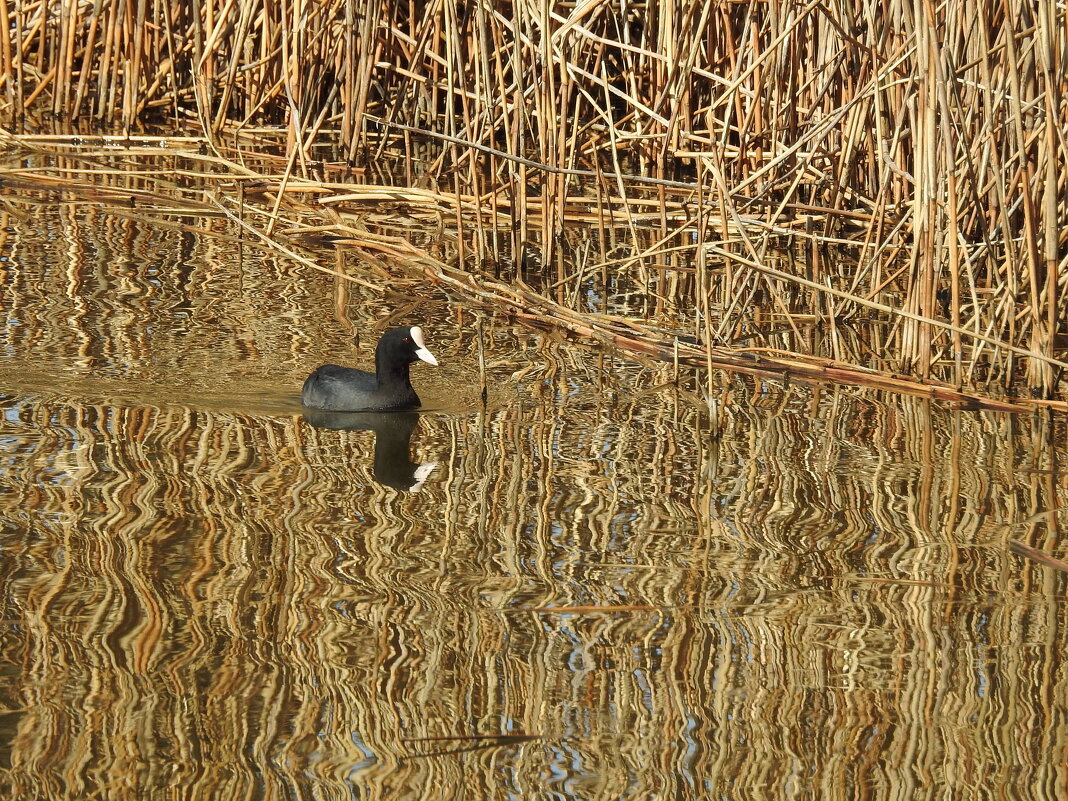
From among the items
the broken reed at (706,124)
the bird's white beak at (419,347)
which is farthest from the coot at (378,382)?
the broken reed at (706,124)

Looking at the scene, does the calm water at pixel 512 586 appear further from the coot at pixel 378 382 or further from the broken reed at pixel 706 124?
the broken reed at pixel 706 124

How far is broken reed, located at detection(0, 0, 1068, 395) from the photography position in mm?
4910

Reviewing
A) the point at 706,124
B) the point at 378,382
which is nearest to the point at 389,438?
the point at 378,382

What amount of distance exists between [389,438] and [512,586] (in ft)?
4.68

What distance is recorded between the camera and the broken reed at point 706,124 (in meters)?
4.91

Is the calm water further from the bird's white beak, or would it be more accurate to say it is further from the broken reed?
the broken reed

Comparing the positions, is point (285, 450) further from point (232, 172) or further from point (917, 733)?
point (232, 172)

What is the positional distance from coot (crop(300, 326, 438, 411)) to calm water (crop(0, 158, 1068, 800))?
0.08 meters

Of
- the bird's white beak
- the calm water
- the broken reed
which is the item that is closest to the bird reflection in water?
the calm water

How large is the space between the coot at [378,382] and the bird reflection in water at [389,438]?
0.03 meters

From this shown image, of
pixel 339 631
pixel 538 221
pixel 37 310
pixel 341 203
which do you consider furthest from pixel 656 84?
pixel 339 631

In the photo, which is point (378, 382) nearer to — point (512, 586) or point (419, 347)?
point (419, 347)

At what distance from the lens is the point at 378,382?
4.97 metres

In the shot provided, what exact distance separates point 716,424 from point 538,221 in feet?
10.8
